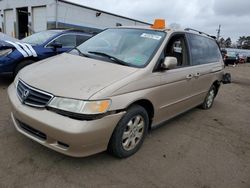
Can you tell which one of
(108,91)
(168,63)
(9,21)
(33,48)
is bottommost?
(9,21)

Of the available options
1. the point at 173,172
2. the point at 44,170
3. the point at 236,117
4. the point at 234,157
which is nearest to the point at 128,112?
the point at 173,172

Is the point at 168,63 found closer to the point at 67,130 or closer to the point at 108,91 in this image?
the point at 108,91

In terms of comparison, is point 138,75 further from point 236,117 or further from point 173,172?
point 236,117

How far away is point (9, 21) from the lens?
2130cm

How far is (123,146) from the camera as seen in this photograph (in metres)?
2.91

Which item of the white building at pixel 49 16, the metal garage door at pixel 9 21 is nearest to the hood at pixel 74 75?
the white building at pixel 49 16

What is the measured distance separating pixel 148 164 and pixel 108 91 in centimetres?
110

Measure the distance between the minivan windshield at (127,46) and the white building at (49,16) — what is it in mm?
13980

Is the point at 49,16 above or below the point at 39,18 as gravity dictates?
above

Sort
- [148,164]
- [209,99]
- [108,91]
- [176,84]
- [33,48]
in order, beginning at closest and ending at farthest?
[108,91] < [148,164] < [176,84] < [209,99] < [33,48]

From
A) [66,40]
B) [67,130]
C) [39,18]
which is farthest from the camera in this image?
[39,18]

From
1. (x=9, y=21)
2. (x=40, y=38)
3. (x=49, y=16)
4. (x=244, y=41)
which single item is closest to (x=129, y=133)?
(x=40, y=38)

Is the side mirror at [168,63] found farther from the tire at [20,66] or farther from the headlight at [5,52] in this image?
the headlight at [5,52]

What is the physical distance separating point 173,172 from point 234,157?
1.13 metres
